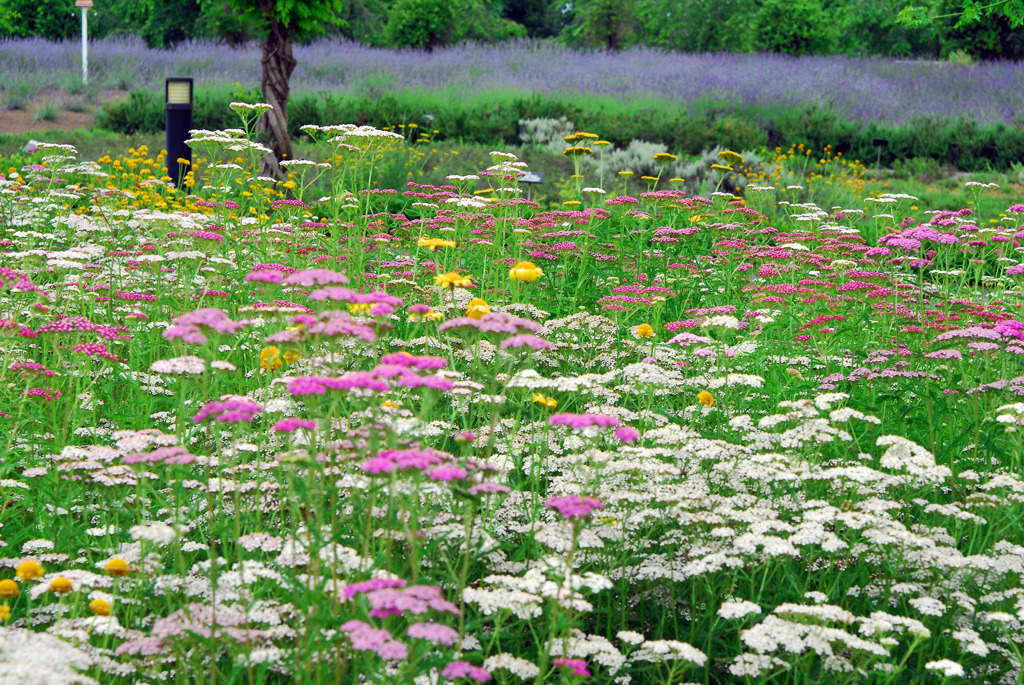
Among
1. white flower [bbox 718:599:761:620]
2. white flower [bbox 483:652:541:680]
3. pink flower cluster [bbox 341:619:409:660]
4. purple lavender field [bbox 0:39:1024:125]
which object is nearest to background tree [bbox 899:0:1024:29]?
white flower [bbox 718:599:761:620]

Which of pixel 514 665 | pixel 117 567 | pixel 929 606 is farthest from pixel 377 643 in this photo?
pixel 929 606

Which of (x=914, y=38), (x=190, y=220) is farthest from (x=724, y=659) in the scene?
(x=914, y=38)

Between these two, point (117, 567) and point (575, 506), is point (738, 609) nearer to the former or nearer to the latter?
point (575, 506)

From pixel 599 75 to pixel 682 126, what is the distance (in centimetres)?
693

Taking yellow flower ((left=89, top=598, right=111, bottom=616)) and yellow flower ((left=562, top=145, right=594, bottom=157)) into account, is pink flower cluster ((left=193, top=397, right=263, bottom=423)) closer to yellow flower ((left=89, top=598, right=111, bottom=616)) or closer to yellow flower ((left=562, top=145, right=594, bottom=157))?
yellow flower ((left=89, top=598, right=111, bottom=616))

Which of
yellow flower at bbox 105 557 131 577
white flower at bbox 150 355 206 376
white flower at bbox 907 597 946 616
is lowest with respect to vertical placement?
white flower at bbox 907 597 946 616

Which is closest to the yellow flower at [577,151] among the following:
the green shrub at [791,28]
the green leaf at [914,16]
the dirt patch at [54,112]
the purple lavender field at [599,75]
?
the green leaf at [914,16]

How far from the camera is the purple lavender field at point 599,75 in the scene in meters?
19.8

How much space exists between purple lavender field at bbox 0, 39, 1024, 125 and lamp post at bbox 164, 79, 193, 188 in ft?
30.1

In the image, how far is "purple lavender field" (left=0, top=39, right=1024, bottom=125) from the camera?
19.8 metres

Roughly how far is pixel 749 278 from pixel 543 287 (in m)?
1.72

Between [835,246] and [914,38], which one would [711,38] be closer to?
[914,38]

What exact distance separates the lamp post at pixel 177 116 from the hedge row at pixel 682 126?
554 centimetres

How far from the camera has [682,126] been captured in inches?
654
